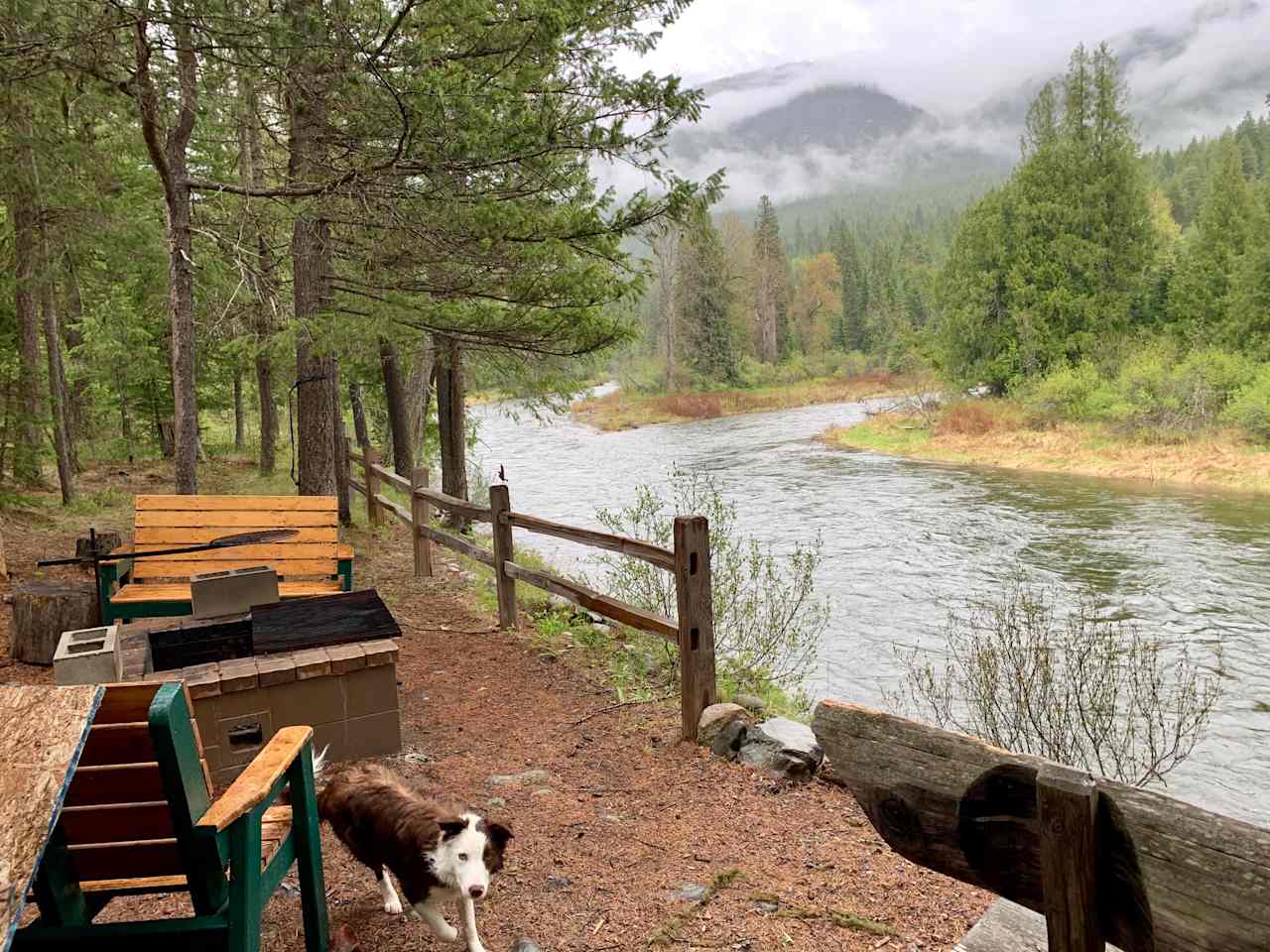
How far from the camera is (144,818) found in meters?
1.99

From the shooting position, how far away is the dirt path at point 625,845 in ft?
9.61

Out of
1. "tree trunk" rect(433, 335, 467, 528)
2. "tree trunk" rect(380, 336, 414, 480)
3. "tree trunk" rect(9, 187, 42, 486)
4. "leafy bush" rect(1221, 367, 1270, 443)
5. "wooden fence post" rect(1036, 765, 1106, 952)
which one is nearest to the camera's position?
"wooden fence post" rect(1036, 765, 1106, 952)

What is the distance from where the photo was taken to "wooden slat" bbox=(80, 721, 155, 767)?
6.11ft

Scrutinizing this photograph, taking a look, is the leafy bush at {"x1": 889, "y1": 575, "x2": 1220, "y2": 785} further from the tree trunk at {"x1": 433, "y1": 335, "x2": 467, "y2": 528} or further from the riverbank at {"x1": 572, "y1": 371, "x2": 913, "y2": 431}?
the riverbank at {"x1": 572, "y1": 371, "x2": 913, "y2": 431}

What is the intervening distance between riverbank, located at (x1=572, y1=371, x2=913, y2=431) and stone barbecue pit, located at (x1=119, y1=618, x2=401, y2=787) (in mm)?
32808

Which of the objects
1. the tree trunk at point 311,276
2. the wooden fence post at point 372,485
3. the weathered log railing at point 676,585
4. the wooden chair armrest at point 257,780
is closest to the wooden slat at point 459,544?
the weathered log railing at point 676,585

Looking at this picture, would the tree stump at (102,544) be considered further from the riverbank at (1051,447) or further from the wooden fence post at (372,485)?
the riverbank at (1051,447)

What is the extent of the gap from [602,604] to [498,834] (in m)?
2.62

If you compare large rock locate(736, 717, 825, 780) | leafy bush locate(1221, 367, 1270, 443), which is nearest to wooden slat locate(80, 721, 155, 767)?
large rock locate(736, 717, 825, 780)

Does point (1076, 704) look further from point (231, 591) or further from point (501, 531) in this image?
point (231, 591)

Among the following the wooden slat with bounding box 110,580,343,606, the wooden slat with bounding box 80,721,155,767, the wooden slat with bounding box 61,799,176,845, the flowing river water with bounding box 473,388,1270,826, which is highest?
the wooden slat with bounding box 80,721,155,767

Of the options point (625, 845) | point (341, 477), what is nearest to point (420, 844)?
point (625, 845)

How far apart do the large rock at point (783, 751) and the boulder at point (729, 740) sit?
0.03 m

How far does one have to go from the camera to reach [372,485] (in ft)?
39.0
